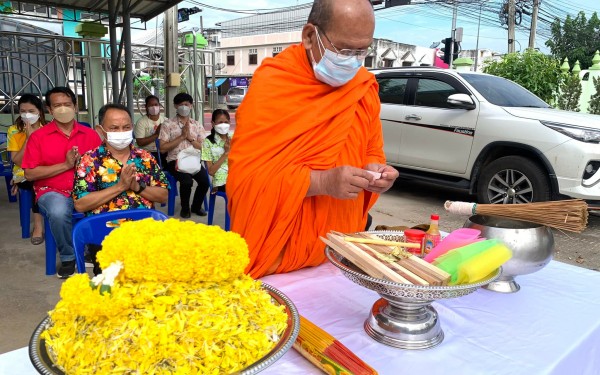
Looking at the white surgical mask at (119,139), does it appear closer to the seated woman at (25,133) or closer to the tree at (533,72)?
the seated woman at (25,133)

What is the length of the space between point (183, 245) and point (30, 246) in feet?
13.2

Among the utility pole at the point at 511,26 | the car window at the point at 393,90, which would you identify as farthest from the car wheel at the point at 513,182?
the utility pole at the point at 511,26

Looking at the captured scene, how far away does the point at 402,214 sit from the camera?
5.63 meters

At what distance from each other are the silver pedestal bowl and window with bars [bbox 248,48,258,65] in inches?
1497

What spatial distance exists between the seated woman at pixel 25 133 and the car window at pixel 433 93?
14.9ft

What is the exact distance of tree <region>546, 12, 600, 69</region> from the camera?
30750 millimetres

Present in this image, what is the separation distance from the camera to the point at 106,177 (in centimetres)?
277

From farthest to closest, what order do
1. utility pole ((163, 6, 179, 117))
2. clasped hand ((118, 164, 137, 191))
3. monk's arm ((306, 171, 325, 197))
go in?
utility pole ((163, 6, 179, 117)) < clasped hand ((118, 164, 137, 191)) < monk's arm ((306, 171, 325, 197))

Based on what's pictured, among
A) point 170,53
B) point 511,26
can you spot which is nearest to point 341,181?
point 170,53

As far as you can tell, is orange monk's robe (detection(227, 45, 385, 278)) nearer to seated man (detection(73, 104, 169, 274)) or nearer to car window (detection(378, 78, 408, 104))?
seated man (detection(73, 104, 169, 274))

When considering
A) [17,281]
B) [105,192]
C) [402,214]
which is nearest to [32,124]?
[17,281]

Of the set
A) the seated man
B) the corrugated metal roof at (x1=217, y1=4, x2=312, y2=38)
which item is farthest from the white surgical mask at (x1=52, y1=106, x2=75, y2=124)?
the corrugated metal roof at (x1=217, y1=4, x2=312, y2=38)

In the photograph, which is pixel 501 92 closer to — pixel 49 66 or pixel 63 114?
pixel 63 114

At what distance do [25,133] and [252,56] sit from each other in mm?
34661
